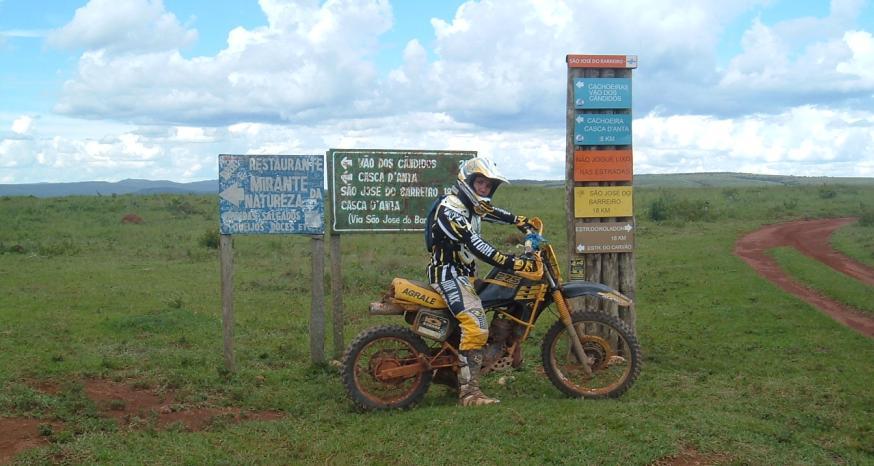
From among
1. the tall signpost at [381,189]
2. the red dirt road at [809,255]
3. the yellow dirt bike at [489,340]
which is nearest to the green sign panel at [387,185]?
the tall signpost at [381,189]

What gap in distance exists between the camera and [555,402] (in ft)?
23.8

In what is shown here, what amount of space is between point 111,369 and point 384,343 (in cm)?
335

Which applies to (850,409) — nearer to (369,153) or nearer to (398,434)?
(398,434)

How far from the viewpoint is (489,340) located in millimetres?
7582

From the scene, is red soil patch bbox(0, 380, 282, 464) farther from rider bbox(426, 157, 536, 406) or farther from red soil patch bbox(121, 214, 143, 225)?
red soil patch bbox(121, 214, 143, 225)

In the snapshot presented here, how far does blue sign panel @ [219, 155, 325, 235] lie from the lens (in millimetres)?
9086

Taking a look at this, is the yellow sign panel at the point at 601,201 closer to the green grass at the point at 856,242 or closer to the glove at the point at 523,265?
the glove at the point at 523,265

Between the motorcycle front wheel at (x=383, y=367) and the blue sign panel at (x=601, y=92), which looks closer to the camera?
the motorcycle front wheel at (x=383, y=367)

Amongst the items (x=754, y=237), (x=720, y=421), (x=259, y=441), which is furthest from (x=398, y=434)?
(x=754, y=237)

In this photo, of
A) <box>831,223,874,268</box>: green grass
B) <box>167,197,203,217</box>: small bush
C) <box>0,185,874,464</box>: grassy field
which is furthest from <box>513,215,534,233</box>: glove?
<box>167,197,203,217</box>: small bush

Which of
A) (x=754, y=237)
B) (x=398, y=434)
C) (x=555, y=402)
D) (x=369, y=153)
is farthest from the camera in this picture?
(x=754, y=237)

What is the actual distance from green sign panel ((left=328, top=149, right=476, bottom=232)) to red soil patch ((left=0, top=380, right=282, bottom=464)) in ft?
8.82

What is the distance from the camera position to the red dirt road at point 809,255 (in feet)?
41.9

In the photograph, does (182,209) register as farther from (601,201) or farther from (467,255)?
(467,255)
